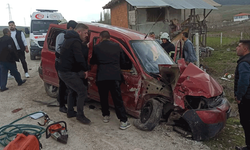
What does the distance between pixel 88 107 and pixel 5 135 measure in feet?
6.40

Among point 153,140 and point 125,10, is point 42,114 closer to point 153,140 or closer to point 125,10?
point 153,140

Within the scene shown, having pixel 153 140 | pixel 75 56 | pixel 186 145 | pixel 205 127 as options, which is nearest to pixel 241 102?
pixel 205 127

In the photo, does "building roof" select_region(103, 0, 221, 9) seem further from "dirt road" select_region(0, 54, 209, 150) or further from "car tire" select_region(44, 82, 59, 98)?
"dirt road" select_region(0, 54, 209, 150)

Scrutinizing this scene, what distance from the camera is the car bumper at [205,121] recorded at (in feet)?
11.9

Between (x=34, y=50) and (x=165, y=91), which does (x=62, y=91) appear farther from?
(x=34, y=50)

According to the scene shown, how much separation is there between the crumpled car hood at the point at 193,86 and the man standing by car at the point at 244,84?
1.36 ft

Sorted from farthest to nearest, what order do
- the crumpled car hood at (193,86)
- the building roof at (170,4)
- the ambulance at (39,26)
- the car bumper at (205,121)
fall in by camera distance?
the building roof at (170,4), the ambulance at (39,26), the crumpled car hood at (193,86), the car bumper at (205,121)

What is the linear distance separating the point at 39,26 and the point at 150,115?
10.6 meters

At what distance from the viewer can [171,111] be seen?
4.34 m

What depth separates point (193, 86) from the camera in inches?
148

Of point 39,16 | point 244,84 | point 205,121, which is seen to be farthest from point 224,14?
point 205,121

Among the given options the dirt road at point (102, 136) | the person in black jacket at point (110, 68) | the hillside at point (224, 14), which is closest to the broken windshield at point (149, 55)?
the person in black jacket at point (110, 68)

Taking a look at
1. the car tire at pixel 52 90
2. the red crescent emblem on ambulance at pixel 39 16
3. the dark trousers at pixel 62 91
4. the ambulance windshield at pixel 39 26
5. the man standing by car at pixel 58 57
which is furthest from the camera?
the red crescent emblem on ambulance at pixel 39 16

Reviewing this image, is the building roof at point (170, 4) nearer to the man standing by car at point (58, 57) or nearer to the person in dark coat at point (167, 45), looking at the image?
the person in dark coat at point (167, 45)
